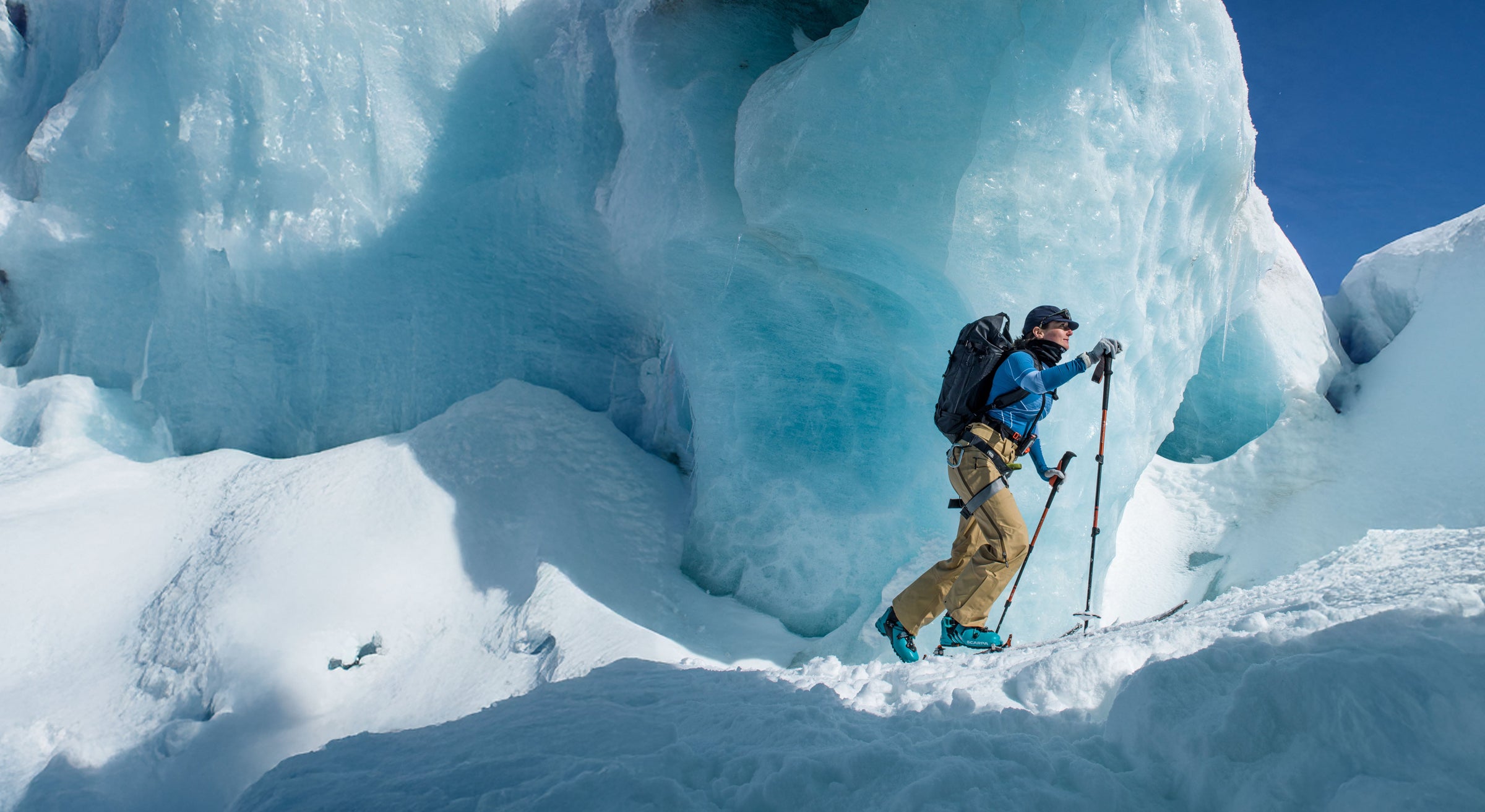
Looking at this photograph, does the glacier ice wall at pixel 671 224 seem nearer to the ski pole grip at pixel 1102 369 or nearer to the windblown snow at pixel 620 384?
the windblown snow at pixel 620 384

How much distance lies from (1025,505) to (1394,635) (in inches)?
116

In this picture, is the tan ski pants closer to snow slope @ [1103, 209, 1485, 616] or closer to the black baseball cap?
the black baseball cap

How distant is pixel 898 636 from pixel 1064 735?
7.39 feet

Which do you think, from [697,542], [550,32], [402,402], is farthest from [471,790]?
[550,32]

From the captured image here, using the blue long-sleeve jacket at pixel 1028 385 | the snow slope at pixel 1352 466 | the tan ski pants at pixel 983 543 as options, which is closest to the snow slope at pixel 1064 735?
the tan ski pants at pixel 983 543

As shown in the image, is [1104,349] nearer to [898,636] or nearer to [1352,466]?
[898,636]

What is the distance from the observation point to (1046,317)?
414 centimetres

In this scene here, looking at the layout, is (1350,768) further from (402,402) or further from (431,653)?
(402,402)

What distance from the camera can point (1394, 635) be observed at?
6.14ft

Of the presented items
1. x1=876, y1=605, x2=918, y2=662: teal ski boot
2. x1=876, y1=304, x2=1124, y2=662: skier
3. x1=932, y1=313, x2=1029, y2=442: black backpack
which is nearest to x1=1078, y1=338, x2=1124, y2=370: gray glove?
x1=876, y1=304, x2=1124, y2=662: skier

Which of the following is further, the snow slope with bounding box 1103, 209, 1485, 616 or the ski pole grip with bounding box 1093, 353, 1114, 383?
the snow slope with bounding box 1103, 209, 1485, 616

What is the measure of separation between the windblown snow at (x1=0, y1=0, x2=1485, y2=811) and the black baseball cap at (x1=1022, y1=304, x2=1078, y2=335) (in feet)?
1.17

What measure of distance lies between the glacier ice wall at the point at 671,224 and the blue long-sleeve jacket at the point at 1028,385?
581mm

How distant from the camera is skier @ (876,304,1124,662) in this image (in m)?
4.05
